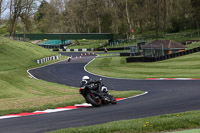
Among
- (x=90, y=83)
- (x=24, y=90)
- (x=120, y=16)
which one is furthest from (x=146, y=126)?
(x=120, y=16)

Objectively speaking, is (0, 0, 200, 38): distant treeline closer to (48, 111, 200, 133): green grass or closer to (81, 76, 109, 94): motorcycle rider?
(81, 76, 109, 94): motorcycle rider

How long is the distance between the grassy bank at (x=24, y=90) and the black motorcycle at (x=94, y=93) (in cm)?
155

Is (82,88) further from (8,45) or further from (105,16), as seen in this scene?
(105,16)

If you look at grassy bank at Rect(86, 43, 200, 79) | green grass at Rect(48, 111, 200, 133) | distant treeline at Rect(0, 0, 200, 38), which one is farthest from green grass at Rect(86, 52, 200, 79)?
distant treeline at Rect(0, 0, 200, 38)

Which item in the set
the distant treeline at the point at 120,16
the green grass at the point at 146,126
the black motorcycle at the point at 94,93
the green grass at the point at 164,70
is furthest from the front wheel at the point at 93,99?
the distant treeline at the point at 120,16

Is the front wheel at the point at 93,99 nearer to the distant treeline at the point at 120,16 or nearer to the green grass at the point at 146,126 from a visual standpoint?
the green grass at the point at 146,126

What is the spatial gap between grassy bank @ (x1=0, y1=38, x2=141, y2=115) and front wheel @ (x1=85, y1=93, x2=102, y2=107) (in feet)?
5.15

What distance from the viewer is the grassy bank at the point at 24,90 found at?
16234 millimetres

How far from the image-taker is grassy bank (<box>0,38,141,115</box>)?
16.2 meters

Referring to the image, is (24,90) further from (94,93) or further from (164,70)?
(164,70)

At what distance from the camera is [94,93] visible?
15.5m

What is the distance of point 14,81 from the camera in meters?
31.9

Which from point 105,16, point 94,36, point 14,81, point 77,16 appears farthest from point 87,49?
point 14,81

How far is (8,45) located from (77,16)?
66333 millimetres
